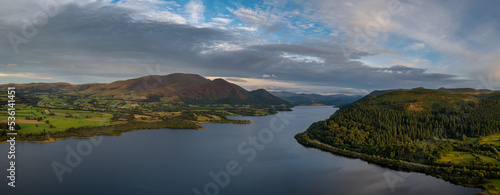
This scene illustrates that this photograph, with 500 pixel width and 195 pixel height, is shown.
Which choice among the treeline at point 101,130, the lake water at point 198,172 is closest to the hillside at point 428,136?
the lake water at point 198,172

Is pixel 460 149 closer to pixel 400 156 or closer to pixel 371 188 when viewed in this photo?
pixel 400 156

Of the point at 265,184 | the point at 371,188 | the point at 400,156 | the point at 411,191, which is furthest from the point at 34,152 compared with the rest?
the point at 400,156

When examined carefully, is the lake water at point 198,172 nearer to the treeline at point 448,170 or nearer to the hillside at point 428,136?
the treeline at point 448,170

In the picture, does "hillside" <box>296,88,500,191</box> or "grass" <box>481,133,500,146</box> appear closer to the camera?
"hillside" <box>296,88,500,191</box>

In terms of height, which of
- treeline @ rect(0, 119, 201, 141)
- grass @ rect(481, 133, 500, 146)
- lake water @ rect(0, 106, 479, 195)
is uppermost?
grass @ rect(481, 133, 500, 146)

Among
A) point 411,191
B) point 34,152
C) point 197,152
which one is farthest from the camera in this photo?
point 197,152

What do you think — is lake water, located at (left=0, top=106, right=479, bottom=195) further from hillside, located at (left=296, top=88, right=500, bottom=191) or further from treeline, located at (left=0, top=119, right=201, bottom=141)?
treeline, located at (left=0, top=119, right=201, bottom=141)

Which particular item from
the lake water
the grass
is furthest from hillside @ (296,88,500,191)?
the lake water
